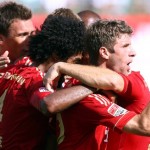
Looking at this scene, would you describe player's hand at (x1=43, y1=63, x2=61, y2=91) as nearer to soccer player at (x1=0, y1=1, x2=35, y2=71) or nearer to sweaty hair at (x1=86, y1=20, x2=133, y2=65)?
sweaty hair at (x1=86, y1=20, x2=133, y2=65)

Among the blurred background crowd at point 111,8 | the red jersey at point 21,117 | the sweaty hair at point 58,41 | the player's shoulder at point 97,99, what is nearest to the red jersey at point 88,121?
the player's shoulder at point 97,99

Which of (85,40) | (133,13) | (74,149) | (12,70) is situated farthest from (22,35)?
(133,13)

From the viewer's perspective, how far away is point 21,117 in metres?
4.63

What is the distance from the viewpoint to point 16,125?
4.66m

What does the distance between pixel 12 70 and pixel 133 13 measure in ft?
22.6

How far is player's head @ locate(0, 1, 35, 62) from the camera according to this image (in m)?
5.59

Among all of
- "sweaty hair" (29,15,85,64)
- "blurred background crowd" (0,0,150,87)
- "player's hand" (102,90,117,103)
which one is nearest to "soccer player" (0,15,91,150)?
"sweaty hair" (29,15,85,64)

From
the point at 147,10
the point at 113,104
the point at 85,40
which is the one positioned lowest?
the point at 147,10

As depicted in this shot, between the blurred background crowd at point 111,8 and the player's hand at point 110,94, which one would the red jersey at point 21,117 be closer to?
the player's hand at point 110,94

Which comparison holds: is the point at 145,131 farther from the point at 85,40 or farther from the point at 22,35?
the point at 22,35

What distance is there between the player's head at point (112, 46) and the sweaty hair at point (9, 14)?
139cm

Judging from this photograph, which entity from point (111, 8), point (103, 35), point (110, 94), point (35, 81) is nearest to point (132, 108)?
point (110, 94)

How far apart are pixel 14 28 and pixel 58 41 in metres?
1.16

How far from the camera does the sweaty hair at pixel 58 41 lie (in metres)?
Answer: 4.54
